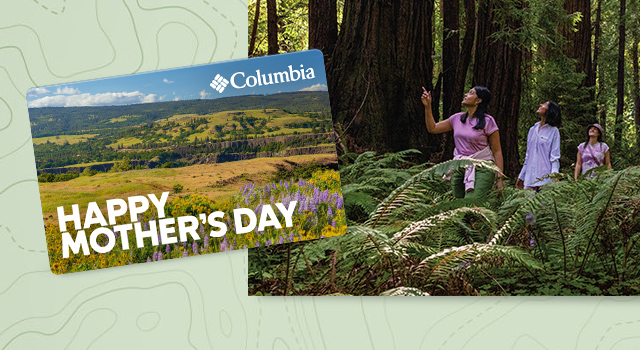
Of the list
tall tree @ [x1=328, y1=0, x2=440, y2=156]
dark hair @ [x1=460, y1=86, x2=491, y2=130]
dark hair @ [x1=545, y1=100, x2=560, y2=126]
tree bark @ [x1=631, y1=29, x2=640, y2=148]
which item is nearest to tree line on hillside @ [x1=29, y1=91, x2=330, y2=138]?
tall tree @ [x1=328, y1=0, x2=440, y2=156]

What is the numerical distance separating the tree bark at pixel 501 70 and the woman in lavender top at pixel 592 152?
413 millimetres

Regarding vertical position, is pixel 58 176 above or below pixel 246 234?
above

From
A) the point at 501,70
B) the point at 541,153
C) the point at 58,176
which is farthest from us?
the point at 501,70

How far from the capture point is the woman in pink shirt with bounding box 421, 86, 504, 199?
3.64 metres

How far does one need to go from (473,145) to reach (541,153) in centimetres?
46

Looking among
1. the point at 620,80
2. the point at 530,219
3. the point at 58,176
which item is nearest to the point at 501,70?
the point at 620,80

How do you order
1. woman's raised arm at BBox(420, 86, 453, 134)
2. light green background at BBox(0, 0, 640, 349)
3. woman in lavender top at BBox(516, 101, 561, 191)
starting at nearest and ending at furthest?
light green background at BBox(0, 0, 640, 349) → woman in lavender top at BBox(516, 101, 561, 191) → woman's raised arm at BBox(420, 86, 453, 134)

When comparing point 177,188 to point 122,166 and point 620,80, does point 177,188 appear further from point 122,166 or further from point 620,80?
point 620,80

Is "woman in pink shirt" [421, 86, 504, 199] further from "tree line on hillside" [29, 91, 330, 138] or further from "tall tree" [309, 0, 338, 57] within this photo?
"tree line on hillside" [29, 91, 330, 138]

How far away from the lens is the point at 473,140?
3654mm

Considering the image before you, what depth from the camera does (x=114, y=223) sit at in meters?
2.62

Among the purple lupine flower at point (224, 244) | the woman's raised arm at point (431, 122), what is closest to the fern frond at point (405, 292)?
the purple lupine flower at point (224, 244)

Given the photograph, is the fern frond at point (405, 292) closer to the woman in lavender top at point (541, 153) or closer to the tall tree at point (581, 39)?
the woman in lavender top at point (541, 153)

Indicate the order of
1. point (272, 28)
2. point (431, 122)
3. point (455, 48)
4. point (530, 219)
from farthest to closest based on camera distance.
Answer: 1. point (455, 48)
2. point (431, 122)
3. point (272, 28)
4. point (530, 219)
